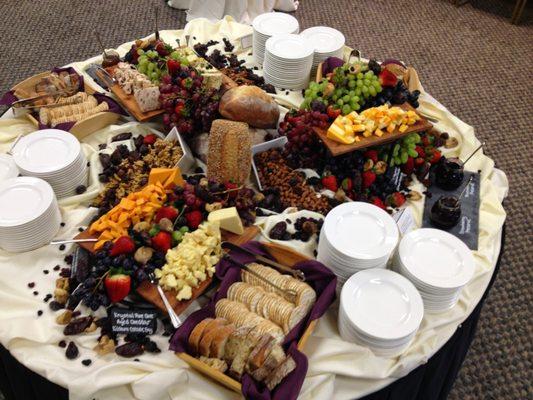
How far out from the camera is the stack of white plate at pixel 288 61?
82.0 inches

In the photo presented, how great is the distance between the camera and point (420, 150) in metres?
1.81

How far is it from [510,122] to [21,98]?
2.80 meters

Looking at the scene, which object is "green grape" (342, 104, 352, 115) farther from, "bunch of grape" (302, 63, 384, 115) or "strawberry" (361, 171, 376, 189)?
"strawberry" (361, 171, 376, 189)

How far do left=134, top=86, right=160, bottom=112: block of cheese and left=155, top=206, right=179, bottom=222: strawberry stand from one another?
0.56 metres

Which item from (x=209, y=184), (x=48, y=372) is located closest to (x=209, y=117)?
(x=209, y=184)

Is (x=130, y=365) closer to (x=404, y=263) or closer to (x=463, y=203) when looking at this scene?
(x=404, y=263)

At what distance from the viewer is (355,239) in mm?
1388

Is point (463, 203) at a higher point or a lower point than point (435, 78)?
higher

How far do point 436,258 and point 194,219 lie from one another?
0.71 metres

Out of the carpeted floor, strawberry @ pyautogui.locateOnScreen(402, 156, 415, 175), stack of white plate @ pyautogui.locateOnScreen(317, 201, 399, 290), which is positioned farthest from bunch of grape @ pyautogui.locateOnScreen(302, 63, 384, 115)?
the carpeted floor

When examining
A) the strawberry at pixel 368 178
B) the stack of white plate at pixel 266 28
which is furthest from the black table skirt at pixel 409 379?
the stack of white plate at pixel 266 28

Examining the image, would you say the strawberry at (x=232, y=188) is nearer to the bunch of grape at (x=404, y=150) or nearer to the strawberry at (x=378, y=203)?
the strawberry at (x=378, y=203)

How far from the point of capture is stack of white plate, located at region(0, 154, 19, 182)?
1.61 metres

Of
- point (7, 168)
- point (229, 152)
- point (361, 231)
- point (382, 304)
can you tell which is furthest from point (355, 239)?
point (7, 168)
